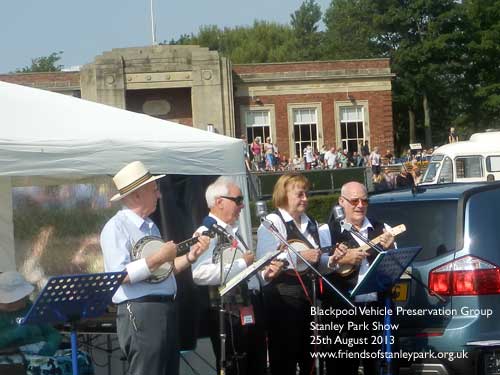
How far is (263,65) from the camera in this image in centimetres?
5200

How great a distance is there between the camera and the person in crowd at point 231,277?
7.23 metres

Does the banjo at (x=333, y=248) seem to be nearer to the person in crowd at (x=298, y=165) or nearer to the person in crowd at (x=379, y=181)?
the person in crowd at (x=379, y=181)

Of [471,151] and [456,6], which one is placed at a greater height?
[456,6]

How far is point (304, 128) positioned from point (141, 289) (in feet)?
154

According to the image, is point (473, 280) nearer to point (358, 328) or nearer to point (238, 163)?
point (358, 328)

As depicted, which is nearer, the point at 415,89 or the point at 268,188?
the point at 268,188

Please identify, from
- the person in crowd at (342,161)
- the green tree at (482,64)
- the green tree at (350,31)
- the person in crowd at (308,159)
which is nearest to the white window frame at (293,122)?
the person in crowd at (342,161)

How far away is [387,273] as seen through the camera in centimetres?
712

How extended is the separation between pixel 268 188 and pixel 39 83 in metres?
21.3

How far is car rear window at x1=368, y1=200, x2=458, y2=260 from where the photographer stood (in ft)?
24.5

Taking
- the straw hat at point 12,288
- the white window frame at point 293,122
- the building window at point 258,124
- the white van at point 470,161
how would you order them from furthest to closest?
the white window frame at point 293,122, the building window at point 258,124, the white van at point 470,161, the straw hat at point 12,288

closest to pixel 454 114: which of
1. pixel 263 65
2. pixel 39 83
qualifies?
pixel 263 65

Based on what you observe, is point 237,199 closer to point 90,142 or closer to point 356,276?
point 356,276

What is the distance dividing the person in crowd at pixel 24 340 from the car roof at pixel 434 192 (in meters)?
2.79
